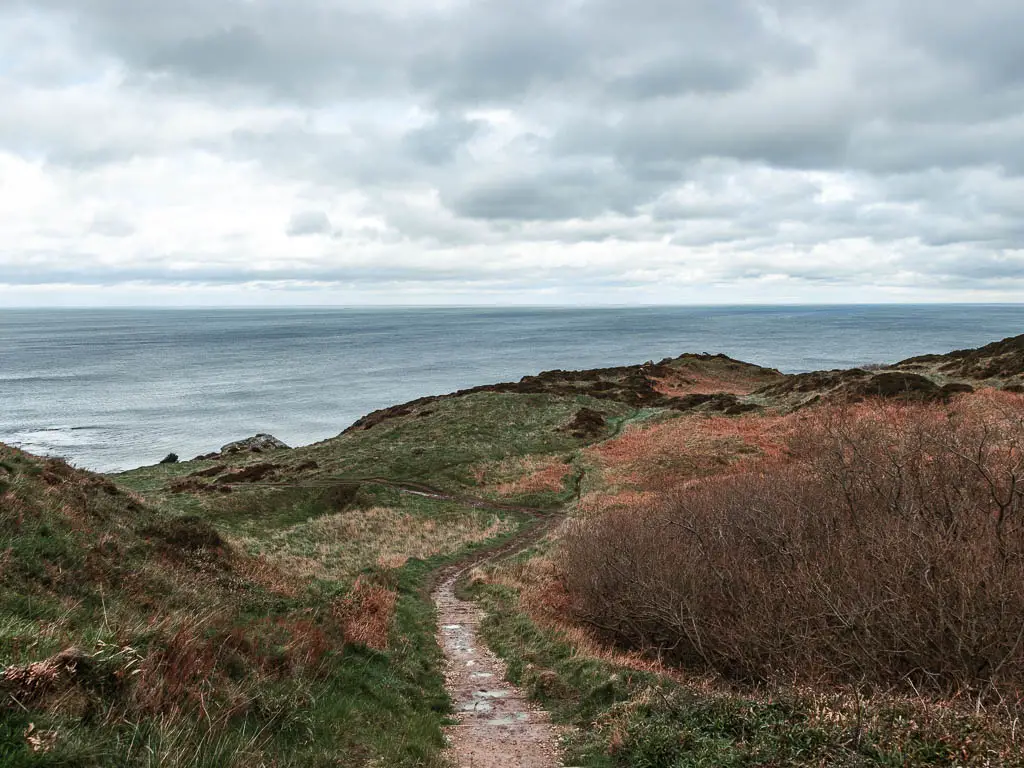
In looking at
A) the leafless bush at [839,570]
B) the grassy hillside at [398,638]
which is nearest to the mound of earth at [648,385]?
the grassy hillside at [398,638]

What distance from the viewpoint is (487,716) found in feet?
36.0

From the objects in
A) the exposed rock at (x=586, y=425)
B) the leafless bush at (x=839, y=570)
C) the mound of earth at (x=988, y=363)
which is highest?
the mound of earth at (x=988, y=363)

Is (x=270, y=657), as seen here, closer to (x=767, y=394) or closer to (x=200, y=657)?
(x=200, y=657)

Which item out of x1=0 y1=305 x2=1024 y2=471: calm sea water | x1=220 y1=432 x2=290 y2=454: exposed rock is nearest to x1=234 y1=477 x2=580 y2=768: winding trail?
x1=220 y1=432 x2=290 y2=454: exposed rock

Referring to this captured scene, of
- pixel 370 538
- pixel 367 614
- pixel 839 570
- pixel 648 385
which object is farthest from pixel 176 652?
pixel 648 385

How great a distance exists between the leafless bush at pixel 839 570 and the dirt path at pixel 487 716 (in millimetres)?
3565

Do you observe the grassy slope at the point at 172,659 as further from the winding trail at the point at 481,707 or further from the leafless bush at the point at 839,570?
the leafless bush at the point at 839,570

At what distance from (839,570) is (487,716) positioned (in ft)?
26.4

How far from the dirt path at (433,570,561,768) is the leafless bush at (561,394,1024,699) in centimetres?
357

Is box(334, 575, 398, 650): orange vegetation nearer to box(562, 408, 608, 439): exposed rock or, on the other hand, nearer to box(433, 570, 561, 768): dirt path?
box(433, 570, 561, 768): dirt path

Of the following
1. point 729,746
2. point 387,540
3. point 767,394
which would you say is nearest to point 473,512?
point 387,540

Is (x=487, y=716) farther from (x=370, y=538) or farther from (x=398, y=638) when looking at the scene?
(x=370, y=538)

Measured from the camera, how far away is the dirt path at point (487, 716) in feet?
29.5

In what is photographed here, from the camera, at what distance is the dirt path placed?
29.5ft
